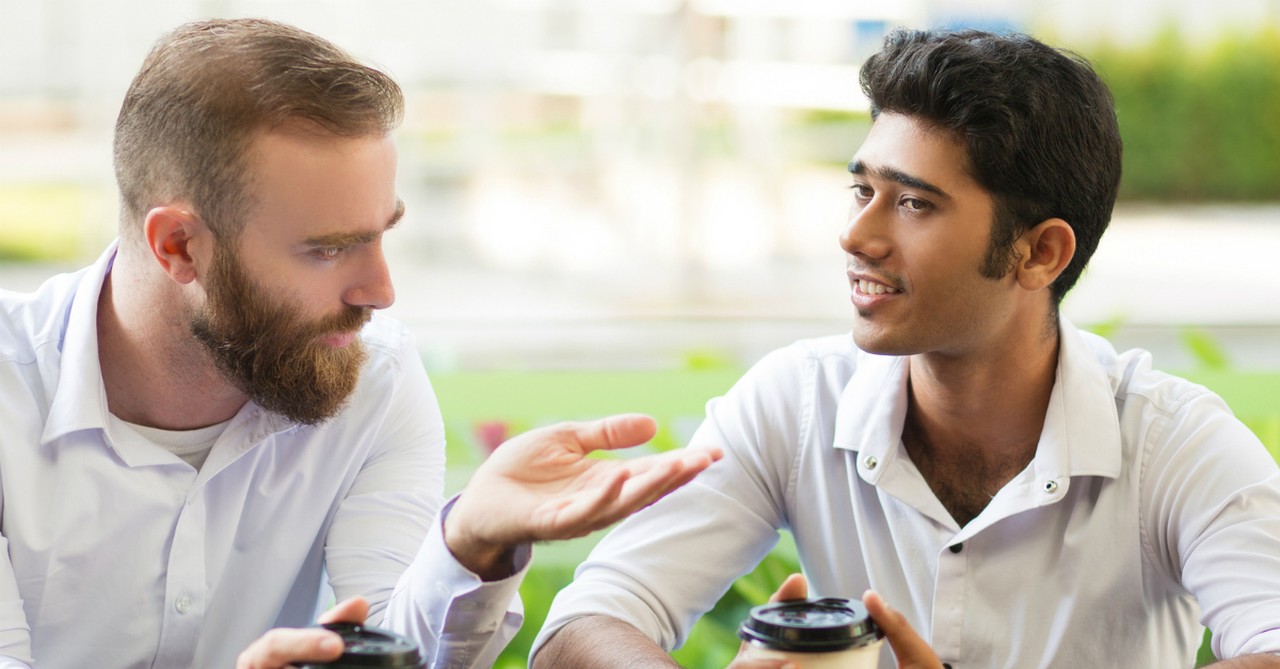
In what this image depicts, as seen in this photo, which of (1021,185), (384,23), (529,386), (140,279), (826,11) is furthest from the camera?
(826,11)

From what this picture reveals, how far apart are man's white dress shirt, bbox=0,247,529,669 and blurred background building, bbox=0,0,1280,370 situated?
12.2 ft

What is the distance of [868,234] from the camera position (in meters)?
1.91

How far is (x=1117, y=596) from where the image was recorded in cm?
182

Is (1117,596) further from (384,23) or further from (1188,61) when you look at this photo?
(1188,61)

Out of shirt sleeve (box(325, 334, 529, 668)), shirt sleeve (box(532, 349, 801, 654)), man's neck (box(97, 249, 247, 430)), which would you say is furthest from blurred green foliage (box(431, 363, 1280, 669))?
man's neck (box(97, 249, 247, 430))

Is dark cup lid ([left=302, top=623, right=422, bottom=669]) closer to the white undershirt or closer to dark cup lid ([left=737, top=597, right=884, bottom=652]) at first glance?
dark cup lid ([left=737, top=597, right=884, bottom=652])

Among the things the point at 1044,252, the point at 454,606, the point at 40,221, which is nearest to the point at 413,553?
the point at 454,606

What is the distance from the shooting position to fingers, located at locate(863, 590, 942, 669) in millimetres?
1394

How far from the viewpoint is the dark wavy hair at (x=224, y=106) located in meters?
1.68

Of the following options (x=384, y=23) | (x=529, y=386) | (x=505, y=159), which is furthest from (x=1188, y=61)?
(x=529, y=386)

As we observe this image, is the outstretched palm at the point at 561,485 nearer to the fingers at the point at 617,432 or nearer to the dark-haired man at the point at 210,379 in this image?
the fingers at the point at 617,432

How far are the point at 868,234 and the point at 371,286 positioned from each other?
0.70 m

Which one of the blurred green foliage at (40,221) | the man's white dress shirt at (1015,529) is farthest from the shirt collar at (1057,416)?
the blurred green foliage at (40,221)

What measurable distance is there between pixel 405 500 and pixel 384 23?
4446 millimetres
